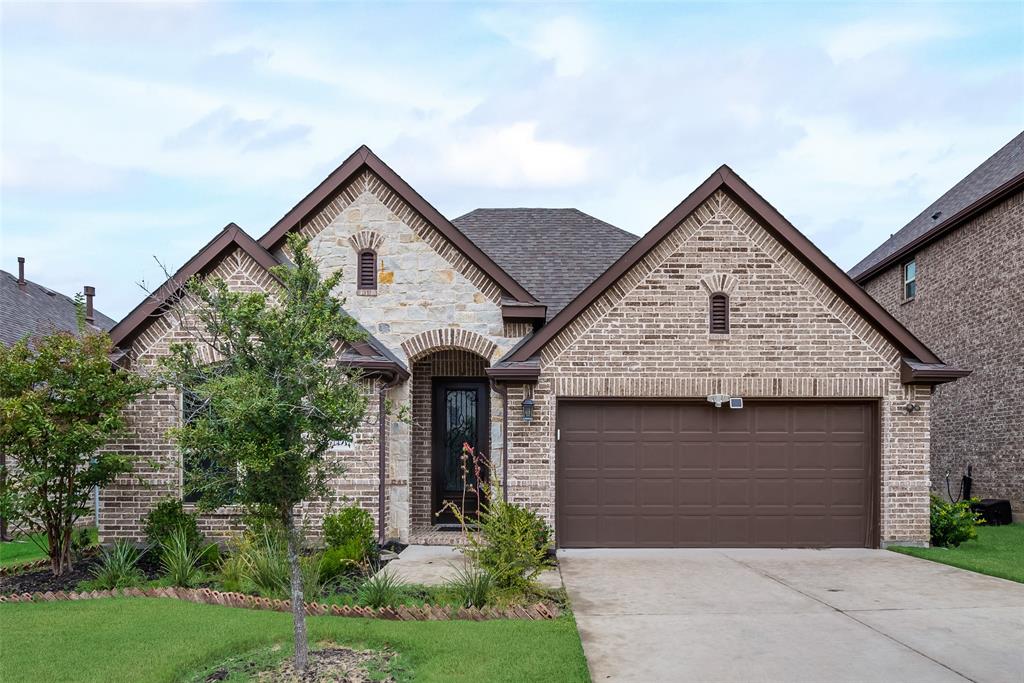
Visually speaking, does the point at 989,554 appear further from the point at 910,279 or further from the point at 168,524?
the point at 168,524

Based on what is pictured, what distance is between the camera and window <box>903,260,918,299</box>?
20.8m

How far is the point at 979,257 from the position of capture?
1731 centimetres

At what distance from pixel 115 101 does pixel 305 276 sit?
857cm

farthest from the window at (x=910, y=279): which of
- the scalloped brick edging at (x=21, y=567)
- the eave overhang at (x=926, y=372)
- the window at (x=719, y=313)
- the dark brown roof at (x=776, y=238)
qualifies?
the scalloped brick edging at (x=21, y=567)

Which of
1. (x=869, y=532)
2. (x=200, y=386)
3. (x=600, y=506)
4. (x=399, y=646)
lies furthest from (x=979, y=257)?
(x=200, y=386)

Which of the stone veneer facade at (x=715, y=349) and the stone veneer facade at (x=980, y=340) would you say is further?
the stone veneer facade at (x=980, y=340)

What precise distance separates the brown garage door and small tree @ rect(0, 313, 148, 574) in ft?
21.6

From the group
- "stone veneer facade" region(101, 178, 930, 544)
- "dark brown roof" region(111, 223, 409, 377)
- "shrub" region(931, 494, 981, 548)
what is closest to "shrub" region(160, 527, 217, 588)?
"stone veneer facade" region(101, 178, 930, 544)

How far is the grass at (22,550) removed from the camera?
11.4 meters

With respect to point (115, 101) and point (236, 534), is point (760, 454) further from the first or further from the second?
point (115, 101)

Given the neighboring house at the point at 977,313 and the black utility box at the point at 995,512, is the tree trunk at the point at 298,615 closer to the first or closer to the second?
the black utility box at the point at 995,512

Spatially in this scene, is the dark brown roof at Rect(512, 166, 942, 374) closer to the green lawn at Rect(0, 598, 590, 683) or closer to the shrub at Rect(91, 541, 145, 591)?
the green lawn at Rect(0, 598, 590, 683)

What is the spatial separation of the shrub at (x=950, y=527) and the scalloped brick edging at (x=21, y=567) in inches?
534

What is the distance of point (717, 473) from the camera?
11867 mm
